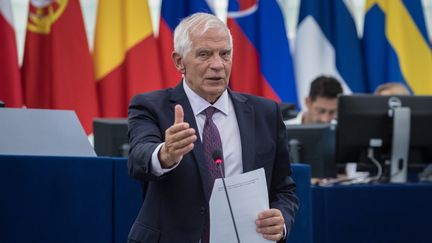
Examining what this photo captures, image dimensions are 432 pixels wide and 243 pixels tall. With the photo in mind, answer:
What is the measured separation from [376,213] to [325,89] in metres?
1.96

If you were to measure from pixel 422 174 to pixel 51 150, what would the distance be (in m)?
2.78

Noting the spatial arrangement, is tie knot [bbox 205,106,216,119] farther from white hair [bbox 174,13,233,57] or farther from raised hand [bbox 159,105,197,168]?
raised hand [bbox 159,105,197,168]

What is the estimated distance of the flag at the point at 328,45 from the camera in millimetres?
7098

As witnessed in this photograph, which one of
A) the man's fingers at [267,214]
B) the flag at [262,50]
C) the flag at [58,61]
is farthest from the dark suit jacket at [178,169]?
the flag at [262,50]

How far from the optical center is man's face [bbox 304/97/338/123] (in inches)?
229

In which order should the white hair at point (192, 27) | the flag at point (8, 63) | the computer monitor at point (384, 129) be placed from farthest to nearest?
the flag at point (8, 63) < the computer monitor at point (384, 129) < the white hair at point (192, 27)

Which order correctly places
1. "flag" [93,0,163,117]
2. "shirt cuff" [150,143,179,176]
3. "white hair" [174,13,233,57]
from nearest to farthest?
"shirt cuff" [150,143,179,176] < "white hair" [174,13,233,57] < "flag" [93,0,163,117]

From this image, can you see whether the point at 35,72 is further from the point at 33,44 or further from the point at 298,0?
the point at 298,0

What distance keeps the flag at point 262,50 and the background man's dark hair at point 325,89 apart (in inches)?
45.0

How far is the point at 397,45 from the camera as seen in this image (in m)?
7.22

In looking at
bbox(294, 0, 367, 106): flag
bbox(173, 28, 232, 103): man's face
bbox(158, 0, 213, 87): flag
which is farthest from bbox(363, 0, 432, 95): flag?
bbox(173, 28, 232, 103): man's face

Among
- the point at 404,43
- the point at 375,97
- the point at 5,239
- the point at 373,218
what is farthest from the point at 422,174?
the point at 5,239

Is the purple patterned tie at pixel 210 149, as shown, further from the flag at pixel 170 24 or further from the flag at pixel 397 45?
the flag at pixel 397 45

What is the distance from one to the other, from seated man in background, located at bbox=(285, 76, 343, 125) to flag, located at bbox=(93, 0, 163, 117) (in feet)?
4.55
